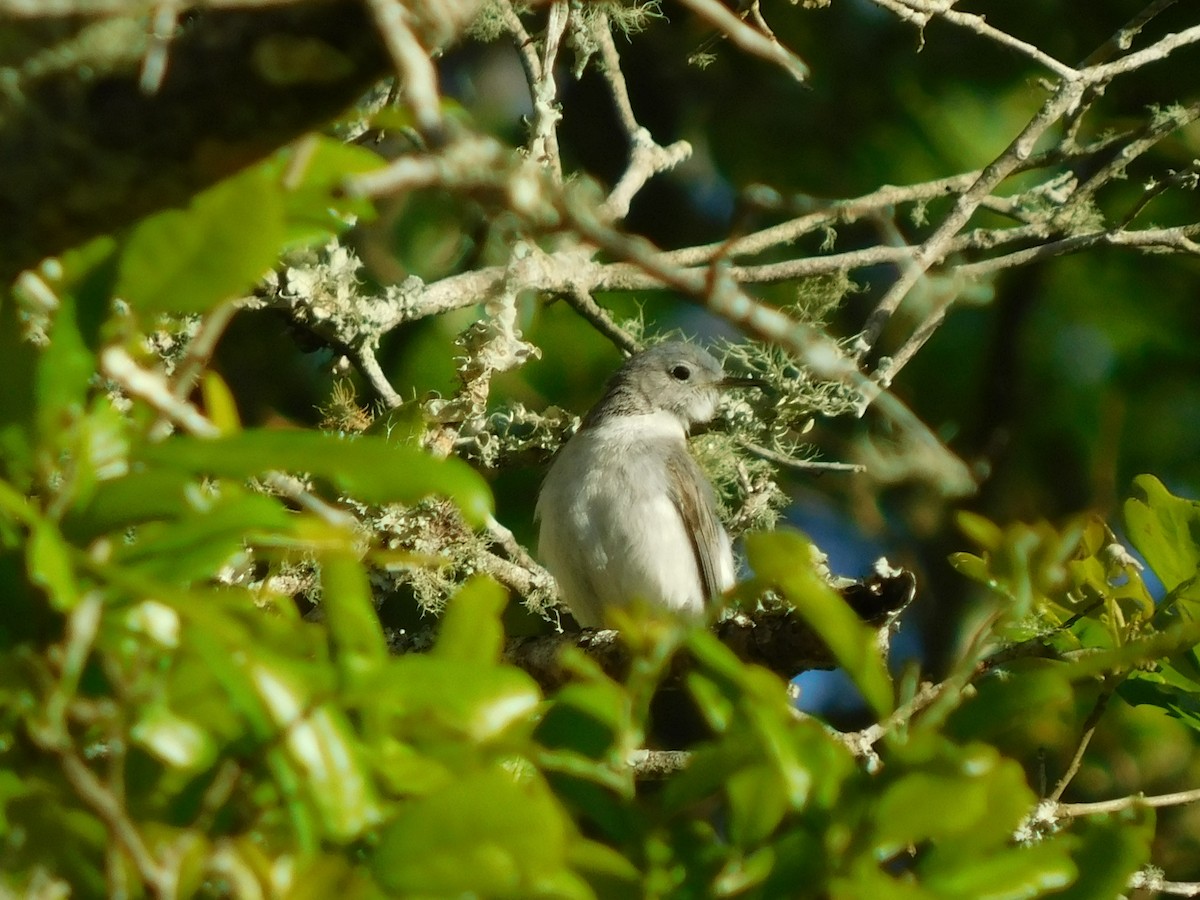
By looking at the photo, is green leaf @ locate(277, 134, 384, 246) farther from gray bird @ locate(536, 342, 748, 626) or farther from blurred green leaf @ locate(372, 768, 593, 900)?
gray bird @ locate(536, 342, 748, 626)

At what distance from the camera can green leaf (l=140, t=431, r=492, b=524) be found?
43.8 inches

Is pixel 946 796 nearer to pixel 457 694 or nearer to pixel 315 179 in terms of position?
pixel 457 694

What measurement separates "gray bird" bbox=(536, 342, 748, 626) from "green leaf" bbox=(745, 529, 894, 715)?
11.3 feet

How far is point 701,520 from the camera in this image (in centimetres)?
502

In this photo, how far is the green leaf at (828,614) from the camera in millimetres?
1242

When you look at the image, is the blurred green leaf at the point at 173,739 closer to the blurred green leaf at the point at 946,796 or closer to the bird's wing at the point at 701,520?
the blurred green leaf at the point at 946,796

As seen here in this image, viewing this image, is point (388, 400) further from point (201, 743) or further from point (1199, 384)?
point (1199, 384)

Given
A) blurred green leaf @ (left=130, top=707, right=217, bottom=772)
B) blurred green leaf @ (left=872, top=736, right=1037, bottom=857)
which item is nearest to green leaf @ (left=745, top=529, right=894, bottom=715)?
blurred green leaf @ (left=872, top=736, right=1037, bottom=857)

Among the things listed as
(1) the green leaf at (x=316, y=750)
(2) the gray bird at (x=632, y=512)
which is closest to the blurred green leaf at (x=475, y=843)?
(1) the green leaf at (x=316, y=750)

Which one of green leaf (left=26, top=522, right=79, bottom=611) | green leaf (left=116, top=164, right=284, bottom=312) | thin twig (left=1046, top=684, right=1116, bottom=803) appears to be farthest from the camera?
thin twig (left=1046, top=684, right=1116, bottom=803)

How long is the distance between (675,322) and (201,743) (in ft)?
15.8

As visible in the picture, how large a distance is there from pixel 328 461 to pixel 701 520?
395 cm

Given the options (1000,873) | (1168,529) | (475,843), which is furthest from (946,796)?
(1168,529)

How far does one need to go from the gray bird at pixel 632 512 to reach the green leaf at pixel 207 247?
3.53m
